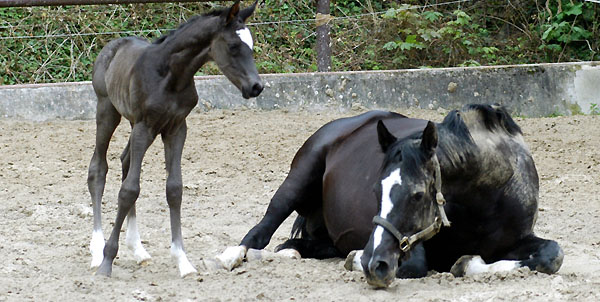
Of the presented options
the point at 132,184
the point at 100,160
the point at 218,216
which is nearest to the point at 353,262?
the point at 132,184

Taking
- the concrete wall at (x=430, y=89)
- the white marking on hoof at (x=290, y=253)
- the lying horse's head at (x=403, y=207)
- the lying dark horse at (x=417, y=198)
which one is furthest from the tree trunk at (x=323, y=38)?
the lying horse's head at (x=403, y=207)

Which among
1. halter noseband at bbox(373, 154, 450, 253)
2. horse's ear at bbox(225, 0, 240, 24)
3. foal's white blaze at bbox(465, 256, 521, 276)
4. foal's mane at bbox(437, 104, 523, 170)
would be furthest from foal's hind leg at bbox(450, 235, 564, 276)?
horse's ear at bbox(225, 0, 240, 24)

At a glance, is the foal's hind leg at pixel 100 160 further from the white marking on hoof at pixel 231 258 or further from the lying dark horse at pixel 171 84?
the white marking on hoof at pixel 231 258

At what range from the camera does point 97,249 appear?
4875 millimetres

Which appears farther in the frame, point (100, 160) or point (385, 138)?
point (100, 160)

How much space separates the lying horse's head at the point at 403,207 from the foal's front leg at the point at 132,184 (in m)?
1.31

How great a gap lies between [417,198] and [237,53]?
1.20 meters

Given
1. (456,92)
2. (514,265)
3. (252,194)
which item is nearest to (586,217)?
(514,265)

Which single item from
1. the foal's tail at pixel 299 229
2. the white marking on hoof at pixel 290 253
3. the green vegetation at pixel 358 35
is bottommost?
the green vegetation at pixel 358 35

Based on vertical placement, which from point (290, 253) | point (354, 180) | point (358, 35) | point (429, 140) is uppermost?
point (429, 140)

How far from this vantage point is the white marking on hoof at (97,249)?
4.79m

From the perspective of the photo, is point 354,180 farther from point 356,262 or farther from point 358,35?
point 358,35

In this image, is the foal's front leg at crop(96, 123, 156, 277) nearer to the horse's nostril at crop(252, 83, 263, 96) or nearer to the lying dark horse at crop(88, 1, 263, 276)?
the lying dark horse at crop(88, 1, 263, 276)

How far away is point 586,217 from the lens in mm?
6344
